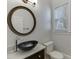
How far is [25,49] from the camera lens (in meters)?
2.06

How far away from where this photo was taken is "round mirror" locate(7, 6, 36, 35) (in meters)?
2.20

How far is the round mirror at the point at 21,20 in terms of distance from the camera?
2197 mm

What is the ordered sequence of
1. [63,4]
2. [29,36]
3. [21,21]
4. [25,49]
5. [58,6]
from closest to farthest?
[25,49] < [21,21] < [29,36] < [63,4] < [58,6]

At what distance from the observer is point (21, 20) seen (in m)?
2.47

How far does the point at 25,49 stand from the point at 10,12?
2.90ft

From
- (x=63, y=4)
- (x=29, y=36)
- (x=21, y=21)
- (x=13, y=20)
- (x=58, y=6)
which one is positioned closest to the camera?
(x=13, y=20)

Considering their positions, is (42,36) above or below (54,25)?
below

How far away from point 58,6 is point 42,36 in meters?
1.23

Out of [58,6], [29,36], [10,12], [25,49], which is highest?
[58,6]

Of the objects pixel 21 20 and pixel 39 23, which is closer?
pixel 21 20
